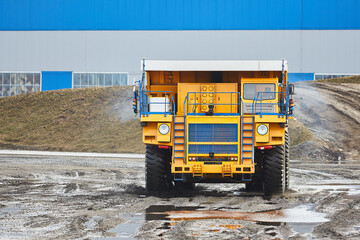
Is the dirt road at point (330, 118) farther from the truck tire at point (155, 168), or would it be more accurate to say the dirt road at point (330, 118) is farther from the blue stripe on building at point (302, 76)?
the truck tire at point (155, 168)

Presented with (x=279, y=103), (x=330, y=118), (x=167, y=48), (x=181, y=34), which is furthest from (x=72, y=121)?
(x=279, y=103)

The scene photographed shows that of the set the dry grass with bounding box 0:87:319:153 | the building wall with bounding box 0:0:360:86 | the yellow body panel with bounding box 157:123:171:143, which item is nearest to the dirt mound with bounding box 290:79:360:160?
the dry grass with bounding box 0:87:319:153

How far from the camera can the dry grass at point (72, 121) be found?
42.4 metres

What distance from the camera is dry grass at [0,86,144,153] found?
42375 millimetres

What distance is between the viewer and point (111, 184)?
18.7 metres

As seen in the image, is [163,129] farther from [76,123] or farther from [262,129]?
[76,123]

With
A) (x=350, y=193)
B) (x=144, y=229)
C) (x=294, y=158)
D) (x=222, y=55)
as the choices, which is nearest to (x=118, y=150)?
(x=294, y=158)

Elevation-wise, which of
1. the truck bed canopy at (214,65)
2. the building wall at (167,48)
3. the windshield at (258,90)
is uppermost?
the building wall at (167,48)

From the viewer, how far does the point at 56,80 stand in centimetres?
5928

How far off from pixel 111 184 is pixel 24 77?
43182mm

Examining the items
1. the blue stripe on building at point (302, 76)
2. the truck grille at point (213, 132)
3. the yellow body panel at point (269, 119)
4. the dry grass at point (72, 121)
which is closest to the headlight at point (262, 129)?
the yellow body panel at point (269, 119)

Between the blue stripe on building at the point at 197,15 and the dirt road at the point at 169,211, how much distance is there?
128ft

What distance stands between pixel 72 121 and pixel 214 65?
32.4m

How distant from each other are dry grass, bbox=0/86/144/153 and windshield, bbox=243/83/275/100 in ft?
77.7
